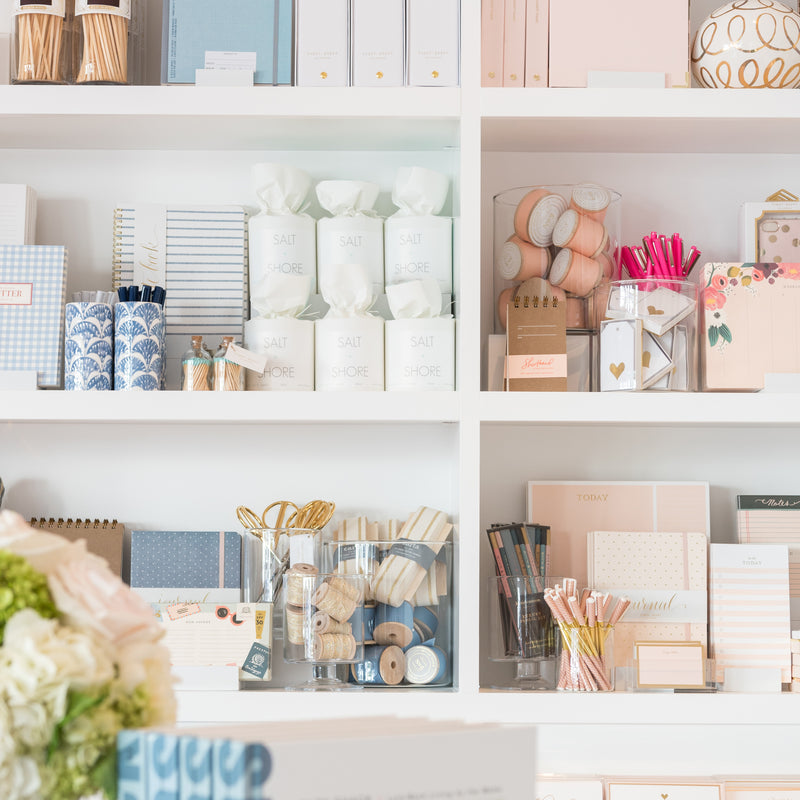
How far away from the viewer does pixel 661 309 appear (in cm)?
142

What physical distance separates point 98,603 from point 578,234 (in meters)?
1.08

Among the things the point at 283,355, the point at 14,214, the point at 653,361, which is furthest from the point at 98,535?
the point at 653,361

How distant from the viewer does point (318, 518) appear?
1.53 metres

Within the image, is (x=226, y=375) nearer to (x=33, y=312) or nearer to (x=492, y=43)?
(x=33, y=312)

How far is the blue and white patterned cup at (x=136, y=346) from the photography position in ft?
4.65

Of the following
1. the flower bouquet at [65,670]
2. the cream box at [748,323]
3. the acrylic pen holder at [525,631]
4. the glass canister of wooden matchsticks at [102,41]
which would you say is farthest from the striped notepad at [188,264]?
the flower bouquet at [65,670]

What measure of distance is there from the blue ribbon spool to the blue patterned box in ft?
0.93

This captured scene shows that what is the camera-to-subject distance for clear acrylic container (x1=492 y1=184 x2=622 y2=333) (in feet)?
4.86

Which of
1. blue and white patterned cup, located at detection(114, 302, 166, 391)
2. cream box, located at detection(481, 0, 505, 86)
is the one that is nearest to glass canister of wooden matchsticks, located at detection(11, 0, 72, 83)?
blue and white patterned cup, located at detection(114, 302, 166, 391)

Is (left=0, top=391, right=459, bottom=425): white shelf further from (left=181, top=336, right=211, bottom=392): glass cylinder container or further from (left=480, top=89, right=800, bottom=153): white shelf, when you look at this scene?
(left=480, top=89, right=800, bottom=153): white shelf

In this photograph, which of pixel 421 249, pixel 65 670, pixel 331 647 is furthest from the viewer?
pixel 421 249

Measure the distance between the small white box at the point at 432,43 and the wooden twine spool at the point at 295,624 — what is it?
0.80m

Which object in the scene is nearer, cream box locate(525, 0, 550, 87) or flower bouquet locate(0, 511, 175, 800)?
flower bouquet locate(0, 511, 175, 800)

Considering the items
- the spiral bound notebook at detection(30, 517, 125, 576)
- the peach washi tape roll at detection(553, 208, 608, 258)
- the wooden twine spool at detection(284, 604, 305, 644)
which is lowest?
the wooden twine spool at detection(284, 604, 305, 644)
